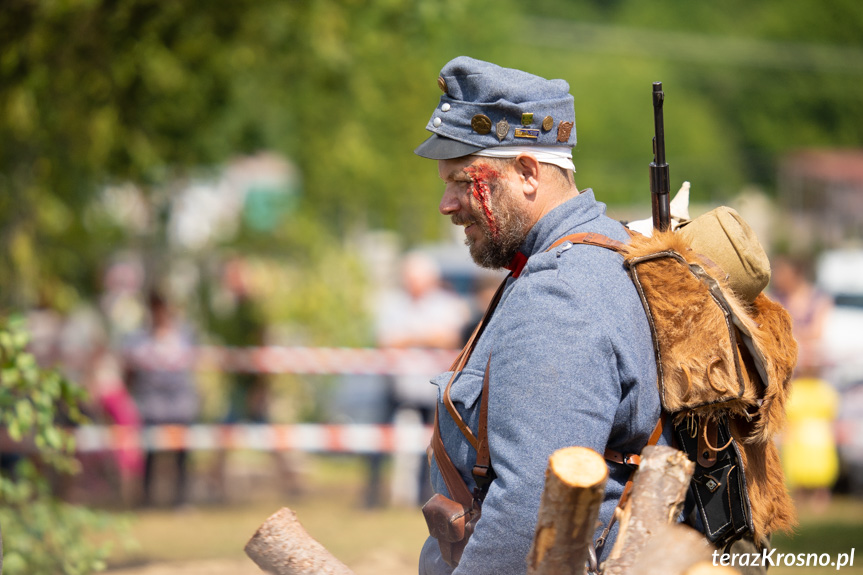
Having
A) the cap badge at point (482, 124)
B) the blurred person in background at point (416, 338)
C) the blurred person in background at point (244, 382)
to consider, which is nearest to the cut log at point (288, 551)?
the cap badge at point (482, 124)

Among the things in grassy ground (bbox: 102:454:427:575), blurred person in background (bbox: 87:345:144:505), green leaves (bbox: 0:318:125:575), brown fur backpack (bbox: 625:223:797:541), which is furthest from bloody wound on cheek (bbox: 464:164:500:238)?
blurred person in background (bbox: 87:345:144:505)

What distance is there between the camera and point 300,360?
10078 millimetres

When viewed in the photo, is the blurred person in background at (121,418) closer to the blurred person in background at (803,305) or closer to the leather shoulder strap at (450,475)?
the blurred person in background at (803,305)

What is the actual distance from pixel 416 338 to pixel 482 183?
7.00 metres

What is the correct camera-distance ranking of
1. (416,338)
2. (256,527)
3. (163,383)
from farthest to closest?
(416,338) → (163,383) → (256,527)

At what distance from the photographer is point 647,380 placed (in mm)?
2457

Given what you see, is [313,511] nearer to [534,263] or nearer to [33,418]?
[33,418]

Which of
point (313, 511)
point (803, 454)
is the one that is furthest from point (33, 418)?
point (803, 454)

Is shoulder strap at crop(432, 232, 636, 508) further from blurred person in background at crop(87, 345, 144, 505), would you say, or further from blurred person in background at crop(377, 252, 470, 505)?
blurred person in background at crop(87, 345, 144, 505)

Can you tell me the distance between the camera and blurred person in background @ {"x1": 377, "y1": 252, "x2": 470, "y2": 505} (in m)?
9.16

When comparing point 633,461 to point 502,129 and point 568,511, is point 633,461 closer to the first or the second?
point 568,511

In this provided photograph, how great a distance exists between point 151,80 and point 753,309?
225 inches

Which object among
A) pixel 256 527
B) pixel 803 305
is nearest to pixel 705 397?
pixel 256 527

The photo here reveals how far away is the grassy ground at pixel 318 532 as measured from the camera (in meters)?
6.17
